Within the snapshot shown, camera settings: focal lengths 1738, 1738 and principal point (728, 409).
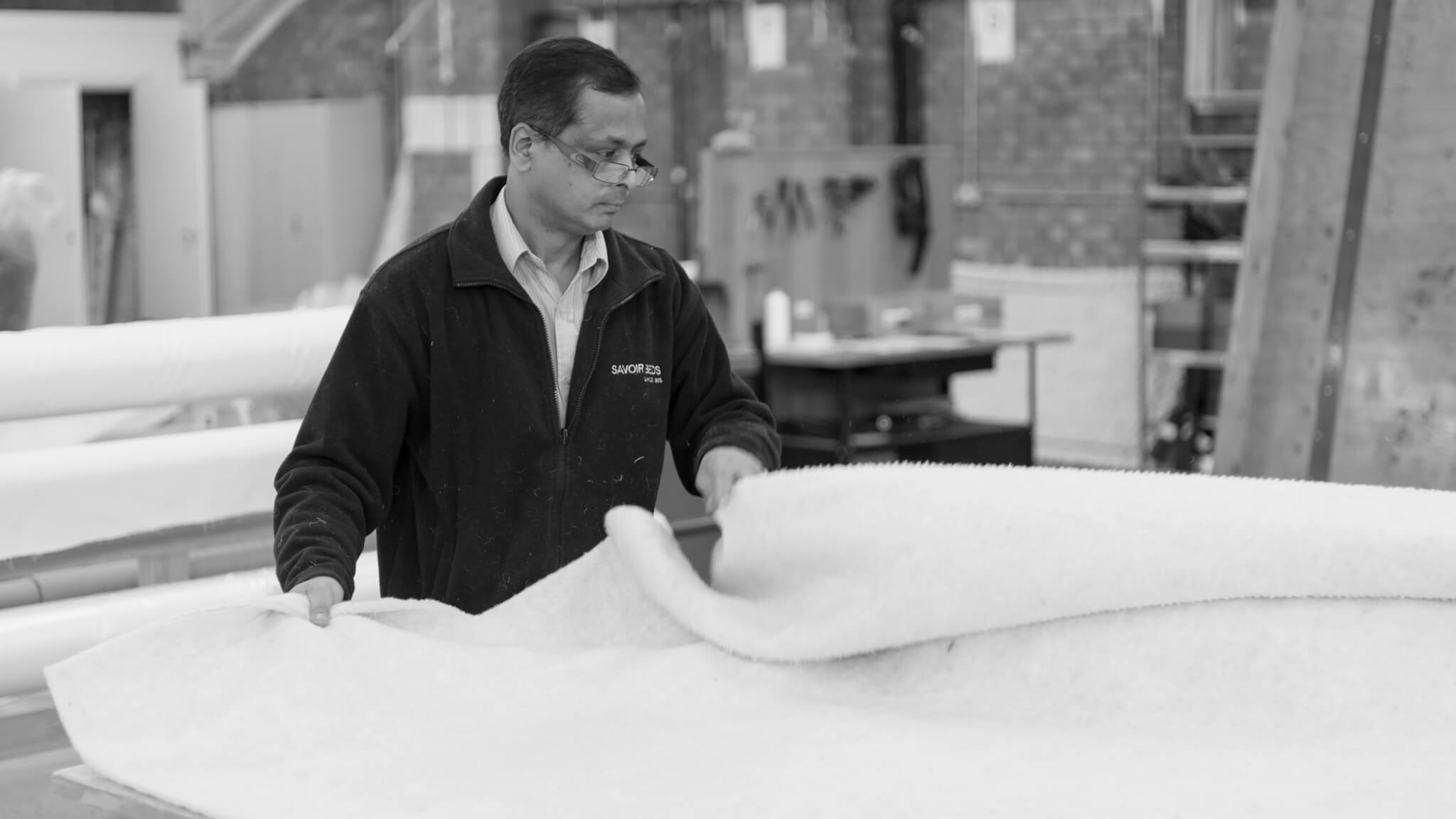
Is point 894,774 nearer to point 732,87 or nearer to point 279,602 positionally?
point 279,602

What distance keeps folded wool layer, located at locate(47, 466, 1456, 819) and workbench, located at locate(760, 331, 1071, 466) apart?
4.76m

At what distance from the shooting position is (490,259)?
6.83 ft

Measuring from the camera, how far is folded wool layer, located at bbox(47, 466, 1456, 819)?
1475 millimetres

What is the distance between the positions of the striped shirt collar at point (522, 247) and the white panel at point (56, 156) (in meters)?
5.16

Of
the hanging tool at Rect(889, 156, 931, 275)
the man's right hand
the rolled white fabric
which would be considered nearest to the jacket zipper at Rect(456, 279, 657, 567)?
the man's right hand

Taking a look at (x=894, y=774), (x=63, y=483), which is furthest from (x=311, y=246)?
→ (x=894, y=774)

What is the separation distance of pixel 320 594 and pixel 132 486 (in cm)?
160

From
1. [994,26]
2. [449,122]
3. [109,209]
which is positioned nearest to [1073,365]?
[994,26]

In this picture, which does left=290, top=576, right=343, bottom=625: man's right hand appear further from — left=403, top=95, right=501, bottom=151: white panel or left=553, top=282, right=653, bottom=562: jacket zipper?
left=403, top=95, right=501, bottom=151: white panel

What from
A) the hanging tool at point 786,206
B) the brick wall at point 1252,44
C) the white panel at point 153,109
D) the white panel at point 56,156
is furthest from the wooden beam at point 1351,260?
the white panel at point 153,109

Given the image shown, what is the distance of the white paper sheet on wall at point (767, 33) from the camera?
934 cm

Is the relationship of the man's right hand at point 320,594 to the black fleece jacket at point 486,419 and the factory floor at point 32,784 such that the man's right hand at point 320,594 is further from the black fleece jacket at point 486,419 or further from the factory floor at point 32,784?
the factory floor at point 32,784

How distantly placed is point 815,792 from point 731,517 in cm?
51

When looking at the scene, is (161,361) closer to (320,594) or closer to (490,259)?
(490,259)
